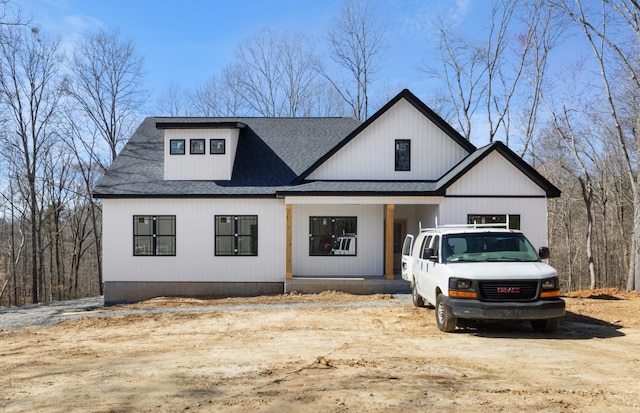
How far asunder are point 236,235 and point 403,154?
6922 millimetres

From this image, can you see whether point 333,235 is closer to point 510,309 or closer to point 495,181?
point 495,181

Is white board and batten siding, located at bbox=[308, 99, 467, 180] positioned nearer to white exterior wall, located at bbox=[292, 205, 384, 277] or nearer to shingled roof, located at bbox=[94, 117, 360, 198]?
white exterior wall, located at bbox=[292, 205, 384, 277]

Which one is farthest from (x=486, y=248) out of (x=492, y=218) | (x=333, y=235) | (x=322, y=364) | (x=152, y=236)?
(x=152, y=236)

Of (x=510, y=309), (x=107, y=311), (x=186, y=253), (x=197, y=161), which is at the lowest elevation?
(x=107, y=311)

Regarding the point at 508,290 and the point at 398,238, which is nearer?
the point at 508,290

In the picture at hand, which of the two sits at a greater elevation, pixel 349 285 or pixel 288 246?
pixel 288 246

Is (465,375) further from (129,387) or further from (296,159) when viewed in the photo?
(296,159)

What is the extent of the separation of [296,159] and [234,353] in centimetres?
1231

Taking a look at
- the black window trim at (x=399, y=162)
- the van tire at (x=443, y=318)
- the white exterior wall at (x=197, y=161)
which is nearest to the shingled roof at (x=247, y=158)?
the white exterior wall at (x=197, y=161)

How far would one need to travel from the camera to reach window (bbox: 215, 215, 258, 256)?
1792cm

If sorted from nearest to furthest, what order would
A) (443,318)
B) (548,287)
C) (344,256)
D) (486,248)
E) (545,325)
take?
(548,287)
(545,325)
(443,318)
(486,248)
(344,256)

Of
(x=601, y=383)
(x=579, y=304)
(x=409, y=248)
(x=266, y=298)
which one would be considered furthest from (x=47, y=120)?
(x=601, y=383)

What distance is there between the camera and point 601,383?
255 inches

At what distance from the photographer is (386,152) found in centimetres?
1858
